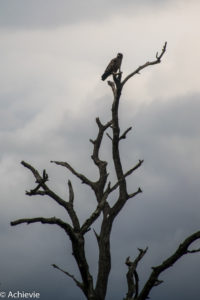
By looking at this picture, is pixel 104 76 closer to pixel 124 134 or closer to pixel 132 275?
pixel 124 134

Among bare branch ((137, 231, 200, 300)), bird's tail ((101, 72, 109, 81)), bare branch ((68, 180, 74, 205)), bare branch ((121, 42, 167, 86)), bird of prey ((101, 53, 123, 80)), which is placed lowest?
bare branch ((137, 231, 200, 300))

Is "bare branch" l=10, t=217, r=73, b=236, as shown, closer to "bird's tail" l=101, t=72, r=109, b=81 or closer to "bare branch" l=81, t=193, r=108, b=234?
"bare branch" l=81, t=193, r=108, b=234

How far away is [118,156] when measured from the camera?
1493cm

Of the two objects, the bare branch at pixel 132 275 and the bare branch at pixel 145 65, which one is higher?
the bare branch at pixel 145 65

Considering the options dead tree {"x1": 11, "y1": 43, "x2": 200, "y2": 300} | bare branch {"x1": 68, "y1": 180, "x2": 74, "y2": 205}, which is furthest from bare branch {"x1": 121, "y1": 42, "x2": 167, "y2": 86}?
bare branch {"x1": 68, "y1": 180, "x2": 74, "y2": 205}

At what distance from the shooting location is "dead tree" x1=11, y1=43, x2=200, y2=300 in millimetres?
12375

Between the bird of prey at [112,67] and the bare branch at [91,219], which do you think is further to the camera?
the bird of prey at [112,67]

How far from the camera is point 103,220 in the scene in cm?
→ 1470

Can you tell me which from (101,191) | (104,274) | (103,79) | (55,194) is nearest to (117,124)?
(101,191)

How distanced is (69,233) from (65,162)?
3.34 metres

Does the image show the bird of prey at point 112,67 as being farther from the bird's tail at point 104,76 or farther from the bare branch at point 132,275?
the bare branch at point 132,275

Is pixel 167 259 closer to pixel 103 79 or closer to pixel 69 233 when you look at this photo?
pixel 69 233

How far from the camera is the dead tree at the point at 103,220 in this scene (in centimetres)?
1238

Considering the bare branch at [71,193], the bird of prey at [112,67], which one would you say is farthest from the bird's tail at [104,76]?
the bare branch at [71,193]
